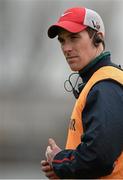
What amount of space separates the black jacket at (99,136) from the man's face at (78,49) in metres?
0.30

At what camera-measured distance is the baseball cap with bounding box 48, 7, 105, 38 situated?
4660mm

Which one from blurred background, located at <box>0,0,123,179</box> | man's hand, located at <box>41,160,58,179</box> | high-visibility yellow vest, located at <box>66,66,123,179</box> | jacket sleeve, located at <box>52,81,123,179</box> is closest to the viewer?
jacket sleeve, located at <box>52,81,123,179</box>

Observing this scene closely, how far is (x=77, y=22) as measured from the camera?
15.4ft

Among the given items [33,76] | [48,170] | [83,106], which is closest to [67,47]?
[83,106]

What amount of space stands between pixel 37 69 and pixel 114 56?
1.83m

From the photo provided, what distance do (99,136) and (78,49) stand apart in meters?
0.63

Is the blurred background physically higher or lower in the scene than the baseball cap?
lower

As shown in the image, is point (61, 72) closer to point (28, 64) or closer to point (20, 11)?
point (28, 64)

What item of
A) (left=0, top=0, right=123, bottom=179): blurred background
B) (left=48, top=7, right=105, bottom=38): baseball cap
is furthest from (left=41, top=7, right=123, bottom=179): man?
(left=0, top=0, right=123, bottom=179): blurred background

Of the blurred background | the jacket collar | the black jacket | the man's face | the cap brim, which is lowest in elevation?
the blurred background

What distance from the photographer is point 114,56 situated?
54.9 feet

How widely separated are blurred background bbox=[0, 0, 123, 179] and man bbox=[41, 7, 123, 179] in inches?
324

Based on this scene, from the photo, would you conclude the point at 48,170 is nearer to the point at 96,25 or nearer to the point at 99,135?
the point at 99,135

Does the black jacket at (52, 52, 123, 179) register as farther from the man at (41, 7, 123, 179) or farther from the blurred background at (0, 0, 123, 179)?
the blurred background at (0, 0, 123, 179)
